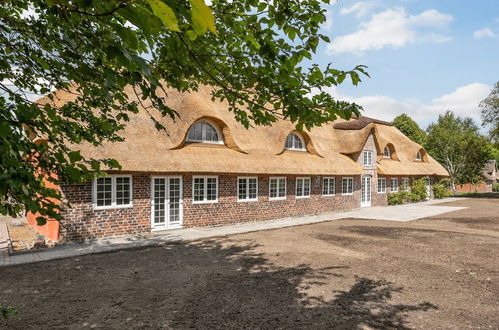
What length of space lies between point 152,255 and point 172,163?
4229mm

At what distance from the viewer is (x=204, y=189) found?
15.1 meters

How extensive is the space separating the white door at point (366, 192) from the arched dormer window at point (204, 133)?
13926 millimetres

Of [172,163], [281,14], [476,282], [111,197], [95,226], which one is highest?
[281,14]

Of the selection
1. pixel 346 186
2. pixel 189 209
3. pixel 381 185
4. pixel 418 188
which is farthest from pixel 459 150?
pixel 189 209

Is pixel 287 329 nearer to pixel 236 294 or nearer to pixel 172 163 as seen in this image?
pixel 236 294

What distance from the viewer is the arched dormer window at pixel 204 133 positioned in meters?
15.5

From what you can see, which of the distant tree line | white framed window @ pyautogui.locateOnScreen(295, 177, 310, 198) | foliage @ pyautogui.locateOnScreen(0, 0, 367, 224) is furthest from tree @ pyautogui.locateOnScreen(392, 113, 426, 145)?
foliage @ pyautogui.locateOnScreen(0, 0, 367, 224)

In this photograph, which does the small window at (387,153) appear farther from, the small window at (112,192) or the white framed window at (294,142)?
the small window at (112,192)

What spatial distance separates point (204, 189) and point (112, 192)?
164 inches

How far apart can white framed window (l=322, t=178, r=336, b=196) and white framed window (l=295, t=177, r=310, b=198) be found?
1.63 m

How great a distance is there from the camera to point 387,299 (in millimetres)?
6582

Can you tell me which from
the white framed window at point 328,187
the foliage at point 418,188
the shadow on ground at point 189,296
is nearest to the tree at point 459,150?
the foliage at point 418,188

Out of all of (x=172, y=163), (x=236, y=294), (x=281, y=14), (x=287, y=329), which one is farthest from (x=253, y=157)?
(x=281, y=14)

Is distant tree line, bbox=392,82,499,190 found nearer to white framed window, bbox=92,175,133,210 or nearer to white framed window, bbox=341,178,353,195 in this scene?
white framed window, bbox=341,178,353,195
